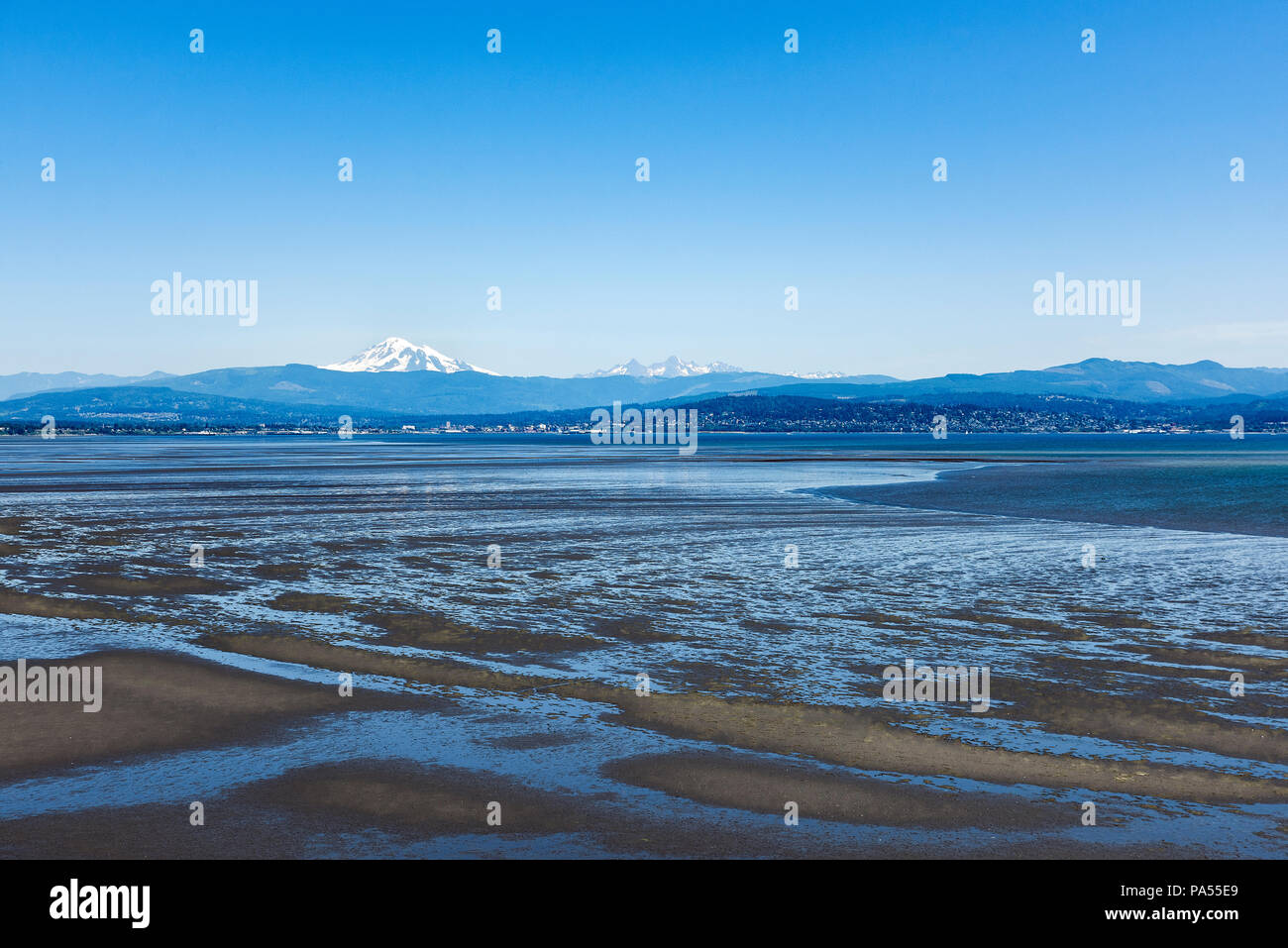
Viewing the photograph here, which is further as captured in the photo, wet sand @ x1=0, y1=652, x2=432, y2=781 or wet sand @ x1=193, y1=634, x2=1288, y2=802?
wet sand @ x1=0, y1=652, x2=432, y2=781

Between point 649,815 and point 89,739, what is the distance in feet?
23.2

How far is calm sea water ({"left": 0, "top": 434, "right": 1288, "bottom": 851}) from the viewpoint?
47.6 ft

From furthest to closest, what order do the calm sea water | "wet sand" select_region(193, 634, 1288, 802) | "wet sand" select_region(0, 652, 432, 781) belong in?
1. the calm sea water
2. "wet sand" select_region(0, 652, 432, 781)
3. "wet sand" select_region(193, 634, 1288, 802)

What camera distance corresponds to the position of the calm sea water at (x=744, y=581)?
14.5 m

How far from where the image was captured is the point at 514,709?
1319 centimetres
